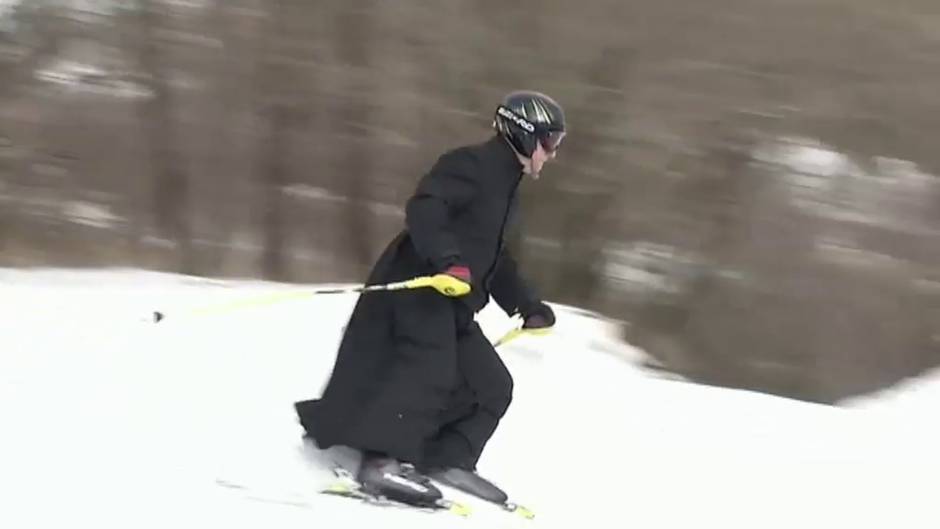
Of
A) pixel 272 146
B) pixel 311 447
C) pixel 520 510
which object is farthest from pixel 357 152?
pixel 520 510

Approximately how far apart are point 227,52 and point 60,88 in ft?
4.46

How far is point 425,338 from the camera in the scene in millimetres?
4102

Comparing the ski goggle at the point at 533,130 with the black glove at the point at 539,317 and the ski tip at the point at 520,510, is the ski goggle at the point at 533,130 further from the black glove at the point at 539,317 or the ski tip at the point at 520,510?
the ski tip at the point at 520,510

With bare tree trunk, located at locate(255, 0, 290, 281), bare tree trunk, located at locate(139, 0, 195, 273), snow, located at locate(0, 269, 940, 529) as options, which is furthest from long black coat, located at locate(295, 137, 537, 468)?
bare tree trunk, located at locate(139, 0, 195, 273)

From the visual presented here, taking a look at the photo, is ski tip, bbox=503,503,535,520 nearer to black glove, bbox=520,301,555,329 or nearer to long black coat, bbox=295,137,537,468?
long black coat, bbox=295,137,537,468

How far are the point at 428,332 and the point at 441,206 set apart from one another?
1.50 feet

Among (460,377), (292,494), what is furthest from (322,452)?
(460,377)

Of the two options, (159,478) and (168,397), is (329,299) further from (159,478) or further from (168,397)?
(159,478)

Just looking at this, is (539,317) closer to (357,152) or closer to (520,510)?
(520,510)

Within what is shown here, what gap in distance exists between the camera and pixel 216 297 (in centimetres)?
728

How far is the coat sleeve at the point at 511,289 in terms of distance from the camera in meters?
4.42

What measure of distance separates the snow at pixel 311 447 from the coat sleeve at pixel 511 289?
69cm

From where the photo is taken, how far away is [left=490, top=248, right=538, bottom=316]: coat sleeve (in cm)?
442

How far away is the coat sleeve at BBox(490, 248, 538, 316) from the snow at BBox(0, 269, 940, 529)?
27.2 inches
